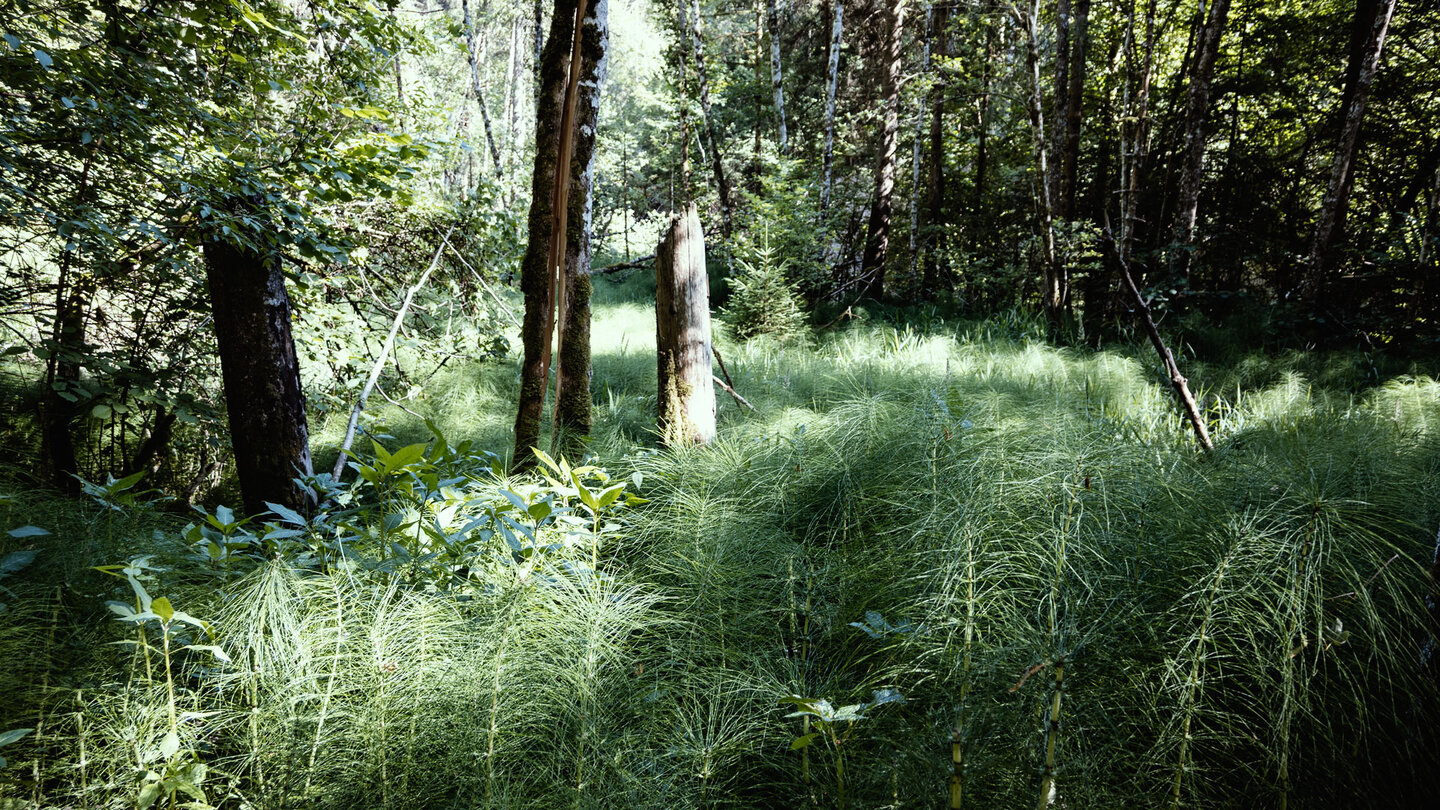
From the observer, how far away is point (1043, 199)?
7.35m

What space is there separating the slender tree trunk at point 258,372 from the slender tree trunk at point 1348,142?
977 cm

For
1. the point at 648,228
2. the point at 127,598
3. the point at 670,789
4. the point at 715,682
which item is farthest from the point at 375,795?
the point at 648,228

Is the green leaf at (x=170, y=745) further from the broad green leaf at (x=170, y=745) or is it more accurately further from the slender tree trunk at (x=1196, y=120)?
the slender tree trunk at (x=1196, y=120)

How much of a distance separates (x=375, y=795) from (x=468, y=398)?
4.28 metres

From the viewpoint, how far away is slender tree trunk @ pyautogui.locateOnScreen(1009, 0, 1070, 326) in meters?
7.05

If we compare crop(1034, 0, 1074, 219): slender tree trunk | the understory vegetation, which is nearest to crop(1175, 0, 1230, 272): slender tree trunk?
crop(1034, 0, 1074, 219): slender tree trunk

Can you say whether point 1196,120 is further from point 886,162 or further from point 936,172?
point 936,172

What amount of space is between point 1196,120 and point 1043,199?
7.91 feet

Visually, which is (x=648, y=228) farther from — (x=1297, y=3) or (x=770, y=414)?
(x=770, y=414)

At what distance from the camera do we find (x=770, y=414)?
4039 millimetres

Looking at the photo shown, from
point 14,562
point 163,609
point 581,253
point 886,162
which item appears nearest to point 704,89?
point 886,162

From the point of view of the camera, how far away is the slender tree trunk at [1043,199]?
705 cm

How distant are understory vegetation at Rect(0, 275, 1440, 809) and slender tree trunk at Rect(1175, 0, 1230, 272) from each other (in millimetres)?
6789

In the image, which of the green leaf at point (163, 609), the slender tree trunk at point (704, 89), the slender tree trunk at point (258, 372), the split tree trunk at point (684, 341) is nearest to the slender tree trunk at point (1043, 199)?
the slender tree trunk at point (704, 89)
